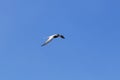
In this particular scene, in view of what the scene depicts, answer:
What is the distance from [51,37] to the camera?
240 ft

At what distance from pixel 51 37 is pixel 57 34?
387 cm

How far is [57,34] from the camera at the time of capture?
76438 mm
